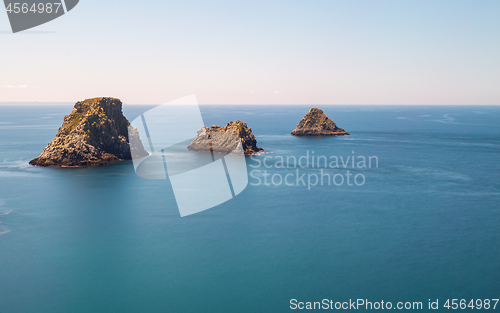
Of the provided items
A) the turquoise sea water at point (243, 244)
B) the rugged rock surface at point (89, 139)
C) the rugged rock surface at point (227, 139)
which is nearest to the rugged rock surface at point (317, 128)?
the rugged rock surface at point (227, 139)

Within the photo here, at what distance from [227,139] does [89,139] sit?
39775 millimetres

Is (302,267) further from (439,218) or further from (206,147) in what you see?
(206,147)

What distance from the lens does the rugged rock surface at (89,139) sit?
91.3 metres

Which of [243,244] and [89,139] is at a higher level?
[89,139]

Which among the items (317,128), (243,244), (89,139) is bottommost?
(243,244)

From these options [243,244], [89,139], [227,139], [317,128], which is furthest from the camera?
[317,128]

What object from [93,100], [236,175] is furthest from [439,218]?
[93,100]

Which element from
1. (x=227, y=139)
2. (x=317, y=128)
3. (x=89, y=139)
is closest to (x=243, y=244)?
(x=89, y=139)

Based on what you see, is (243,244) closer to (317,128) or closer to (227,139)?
(227,139)

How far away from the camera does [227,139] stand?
4444 inches

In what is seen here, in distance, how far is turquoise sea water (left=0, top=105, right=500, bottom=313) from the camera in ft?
114

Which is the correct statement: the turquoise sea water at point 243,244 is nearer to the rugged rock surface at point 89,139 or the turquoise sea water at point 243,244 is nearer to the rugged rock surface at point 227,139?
the rugged rock surface at point 89,139

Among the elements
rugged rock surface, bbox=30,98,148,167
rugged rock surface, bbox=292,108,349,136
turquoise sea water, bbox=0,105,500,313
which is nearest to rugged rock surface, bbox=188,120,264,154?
rugged rock surface, bbox=30,98,148,167

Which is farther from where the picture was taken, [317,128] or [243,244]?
[317,128]
